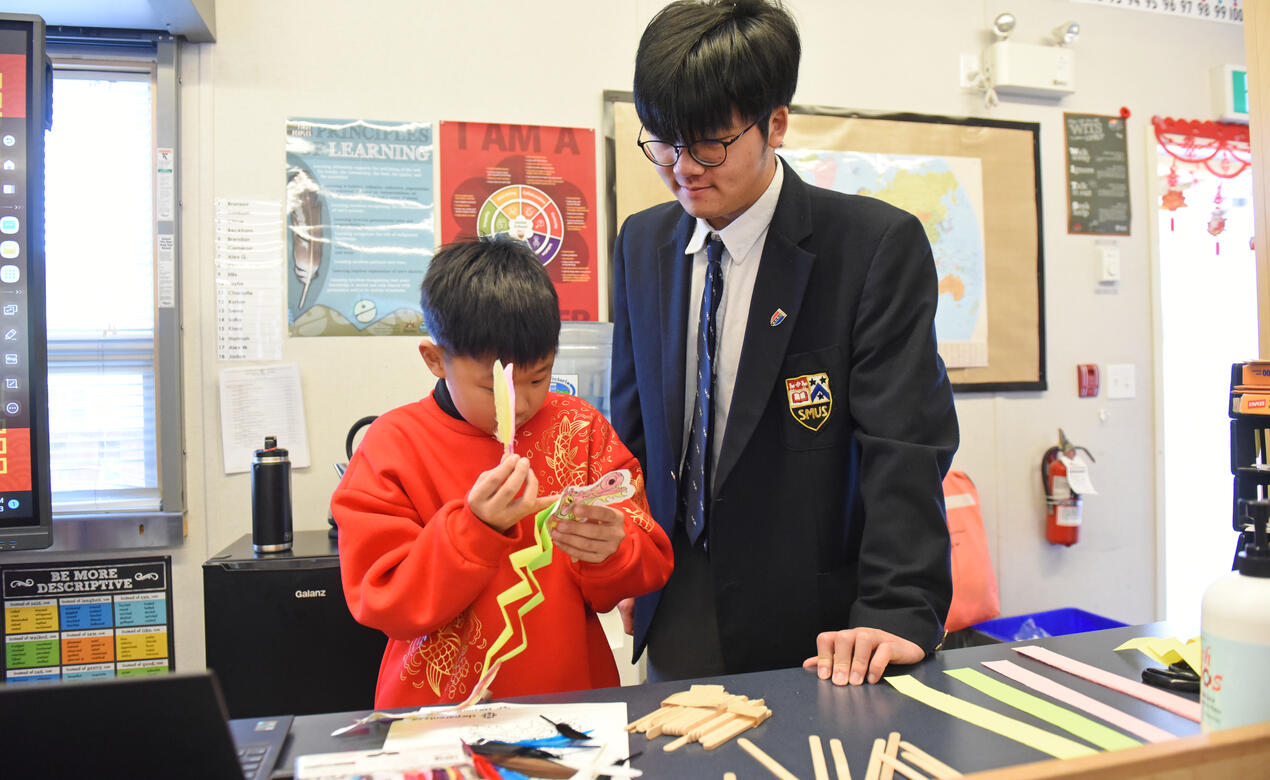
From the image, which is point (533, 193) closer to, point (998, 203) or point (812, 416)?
point (812, 416)

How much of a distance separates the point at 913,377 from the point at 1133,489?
260 centimetres

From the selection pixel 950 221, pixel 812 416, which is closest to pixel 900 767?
pixel 812 416

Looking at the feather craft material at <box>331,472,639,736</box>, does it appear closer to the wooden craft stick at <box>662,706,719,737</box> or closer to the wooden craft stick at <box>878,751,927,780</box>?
the wooden craft stick at <box>662,706,719,737</box>

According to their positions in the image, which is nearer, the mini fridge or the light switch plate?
the mini fridge

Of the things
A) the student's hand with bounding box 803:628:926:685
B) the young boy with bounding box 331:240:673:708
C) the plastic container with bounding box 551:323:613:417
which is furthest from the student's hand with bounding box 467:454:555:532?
the plastic container with bounding box 551:323:613:417

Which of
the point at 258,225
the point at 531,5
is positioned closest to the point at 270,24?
the point at 258,225

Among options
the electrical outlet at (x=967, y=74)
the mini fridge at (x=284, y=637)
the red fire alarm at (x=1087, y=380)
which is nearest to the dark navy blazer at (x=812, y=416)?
the mini fridge at (x=284, y=637)

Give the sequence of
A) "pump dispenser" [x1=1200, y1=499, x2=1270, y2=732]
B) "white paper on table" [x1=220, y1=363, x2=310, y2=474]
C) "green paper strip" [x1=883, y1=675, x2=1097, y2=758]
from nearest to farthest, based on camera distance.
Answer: "pump dispenser" [x1=1200, y1=499, x2=1270, y2=732]
"green paper strip" [x1=883, y1=675, x2=1097, y2=758]
"white paper on table" [x1=220, y1=363, x2=310, y2=474]

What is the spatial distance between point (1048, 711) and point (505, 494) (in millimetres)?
648

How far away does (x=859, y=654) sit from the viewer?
Answer: 1.01 metres

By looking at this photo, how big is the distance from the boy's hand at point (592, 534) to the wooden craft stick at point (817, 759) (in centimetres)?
35

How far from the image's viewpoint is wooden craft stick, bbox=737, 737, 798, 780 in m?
0.73

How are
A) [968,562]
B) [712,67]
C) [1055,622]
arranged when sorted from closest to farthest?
1. [712,67]
2. [968,562]
3. [1055,622]

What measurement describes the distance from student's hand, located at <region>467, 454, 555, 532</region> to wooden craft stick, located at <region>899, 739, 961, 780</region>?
0.47m
